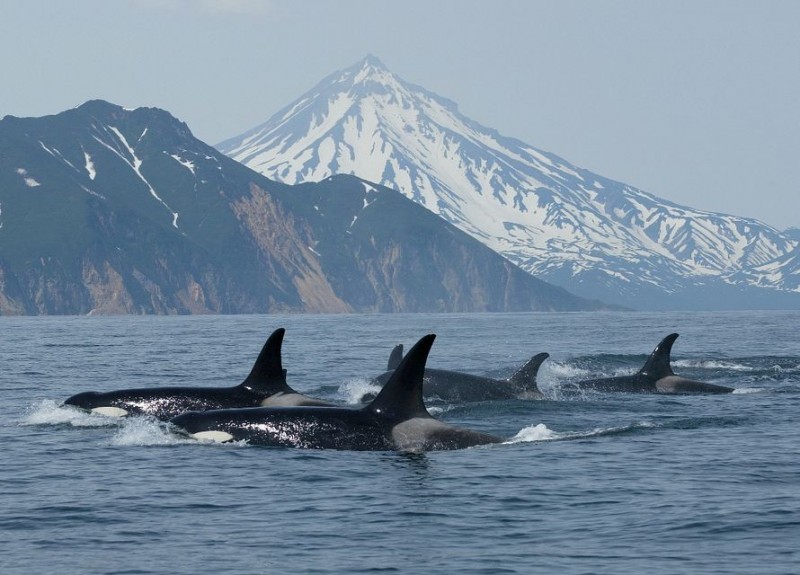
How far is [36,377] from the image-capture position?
44.0 m

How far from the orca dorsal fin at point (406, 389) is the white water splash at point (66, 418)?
7044 mm

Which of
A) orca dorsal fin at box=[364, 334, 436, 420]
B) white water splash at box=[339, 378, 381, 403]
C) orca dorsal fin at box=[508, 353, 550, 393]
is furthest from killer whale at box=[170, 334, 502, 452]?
white water splash at box=[339, 378, 381, 403]

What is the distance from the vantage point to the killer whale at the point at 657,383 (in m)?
37.9

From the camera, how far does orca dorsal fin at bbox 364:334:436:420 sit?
71.7ft

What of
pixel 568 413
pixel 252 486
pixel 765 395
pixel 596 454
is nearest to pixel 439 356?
pixel 765 395

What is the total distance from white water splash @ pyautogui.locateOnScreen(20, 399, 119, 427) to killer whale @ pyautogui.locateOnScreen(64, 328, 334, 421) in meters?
0.21

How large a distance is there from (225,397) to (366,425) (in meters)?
5.52

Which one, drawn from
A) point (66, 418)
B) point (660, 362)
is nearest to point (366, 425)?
point (66, 418)

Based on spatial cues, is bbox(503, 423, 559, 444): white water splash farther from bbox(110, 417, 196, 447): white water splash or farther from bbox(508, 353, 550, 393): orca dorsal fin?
bbox(508, 353, 550, 393): orca dorsal fin

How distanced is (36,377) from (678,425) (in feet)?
78.0

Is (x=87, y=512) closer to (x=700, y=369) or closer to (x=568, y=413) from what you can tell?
(x=568, y=413)

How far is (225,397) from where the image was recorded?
89.4 ft

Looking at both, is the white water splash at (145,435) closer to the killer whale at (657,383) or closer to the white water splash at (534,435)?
the white water splash at (534,435)

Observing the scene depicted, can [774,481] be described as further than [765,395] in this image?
No
